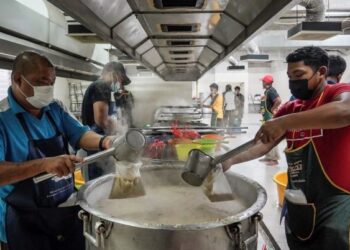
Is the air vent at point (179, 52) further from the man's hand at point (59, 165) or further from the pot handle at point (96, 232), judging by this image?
the pot handle at point (96, 232)

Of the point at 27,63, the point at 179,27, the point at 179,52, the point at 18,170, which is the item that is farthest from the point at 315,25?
the point at 18,170

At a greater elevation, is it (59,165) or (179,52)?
(179,52)

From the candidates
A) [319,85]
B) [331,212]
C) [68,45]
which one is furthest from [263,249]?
[68,45]

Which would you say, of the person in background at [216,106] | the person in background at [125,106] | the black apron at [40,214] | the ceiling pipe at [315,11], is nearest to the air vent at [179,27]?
the black apron at [40,214]

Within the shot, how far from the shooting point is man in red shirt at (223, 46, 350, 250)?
3.82ft

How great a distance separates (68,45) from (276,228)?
10.5ft

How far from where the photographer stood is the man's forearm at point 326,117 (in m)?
1.12

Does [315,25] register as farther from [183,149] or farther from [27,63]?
[27,63]

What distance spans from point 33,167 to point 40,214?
8.1 inches

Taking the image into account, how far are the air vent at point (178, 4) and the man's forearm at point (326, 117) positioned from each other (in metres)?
0.58

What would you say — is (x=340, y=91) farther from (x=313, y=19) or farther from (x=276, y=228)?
(x=313, y=19)

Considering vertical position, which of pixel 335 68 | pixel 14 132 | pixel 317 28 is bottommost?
pixel 14 132

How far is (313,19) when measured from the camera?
139 inches

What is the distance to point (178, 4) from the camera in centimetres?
121
